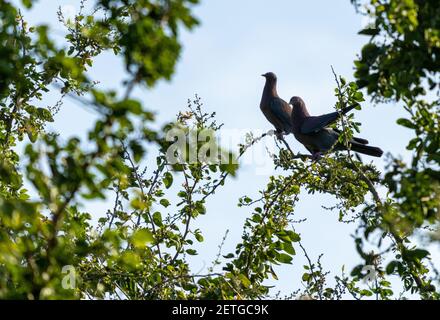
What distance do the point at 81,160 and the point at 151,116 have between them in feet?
1.01

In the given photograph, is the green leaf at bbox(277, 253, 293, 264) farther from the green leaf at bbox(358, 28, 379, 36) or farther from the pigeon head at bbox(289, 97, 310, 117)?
the pigeon head at bbox(289, 97, 310, 117)

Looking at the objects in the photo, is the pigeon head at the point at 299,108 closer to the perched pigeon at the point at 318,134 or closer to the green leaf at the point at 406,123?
the perched pigeon at the point at 318,134

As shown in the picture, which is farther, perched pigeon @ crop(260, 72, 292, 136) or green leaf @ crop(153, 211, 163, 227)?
perched pigeon @ crop(260, 72, 292, 136)

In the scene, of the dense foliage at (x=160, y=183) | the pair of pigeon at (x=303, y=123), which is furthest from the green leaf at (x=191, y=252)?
the pair of pigeon at (x=303, y=123)

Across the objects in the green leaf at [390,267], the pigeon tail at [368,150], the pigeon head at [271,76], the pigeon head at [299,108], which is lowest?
the green leaf at [390,267]

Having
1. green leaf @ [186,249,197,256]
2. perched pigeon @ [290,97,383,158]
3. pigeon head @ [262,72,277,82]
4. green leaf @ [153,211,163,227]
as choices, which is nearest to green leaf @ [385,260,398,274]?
green leaf @ [186,249,197,256]

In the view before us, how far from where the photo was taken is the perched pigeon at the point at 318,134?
29.6ft

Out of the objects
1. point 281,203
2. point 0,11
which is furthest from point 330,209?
point 0,11

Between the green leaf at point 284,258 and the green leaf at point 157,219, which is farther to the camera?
the green leaf at point 157,219

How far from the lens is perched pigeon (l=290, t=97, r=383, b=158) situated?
29.6 ft

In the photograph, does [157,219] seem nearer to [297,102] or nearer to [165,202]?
[165,202]
